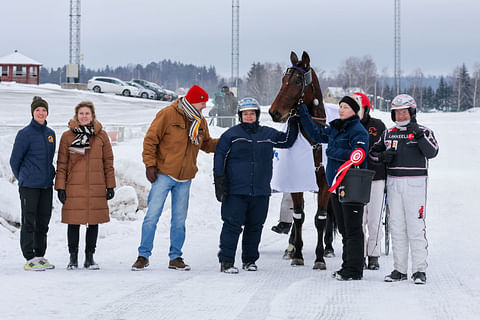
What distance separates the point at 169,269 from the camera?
7.89m

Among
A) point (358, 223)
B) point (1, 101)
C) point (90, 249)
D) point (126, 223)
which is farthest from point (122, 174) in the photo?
point (1, 101)

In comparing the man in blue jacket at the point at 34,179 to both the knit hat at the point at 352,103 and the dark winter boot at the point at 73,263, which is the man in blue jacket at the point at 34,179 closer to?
the dark winter boot at the point at 73,263

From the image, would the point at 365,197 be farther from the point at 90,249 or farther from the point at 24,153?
the point at 24,153

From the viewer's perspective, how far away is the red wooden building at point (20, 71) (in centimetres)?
6031

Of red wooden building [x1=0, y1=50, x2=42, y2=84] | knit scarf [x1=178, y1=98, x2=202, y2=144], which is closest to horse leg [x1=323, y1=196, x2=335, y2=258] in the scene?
knit scarf [x1=178, y1=98, x2=202, y2=144]

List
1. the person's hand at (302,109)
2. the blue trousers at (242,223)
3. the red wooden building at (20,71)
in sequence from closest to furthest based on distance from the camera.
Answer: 1. the blue trousers at (242,223)
2. the person's hand at (302,109)
3. the red wooden building at (20,71)

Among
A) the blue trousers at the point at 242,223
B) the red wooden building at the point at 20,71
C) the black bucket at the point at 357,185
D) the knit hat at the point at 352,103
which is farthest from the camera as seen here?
the red wooden building at the point at 20,71

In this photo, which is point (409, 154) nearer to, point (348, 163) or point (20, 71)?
point (348, 163)

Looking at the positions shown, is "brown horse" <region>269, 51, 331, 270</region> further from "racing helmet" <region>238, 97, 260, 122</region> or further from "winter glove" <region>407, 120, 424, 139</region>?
"winter glove" <region>407, 120, 424, 139</region>

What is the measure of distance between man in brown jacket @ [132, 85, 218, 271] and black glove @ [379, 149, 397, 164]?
2.16 metres

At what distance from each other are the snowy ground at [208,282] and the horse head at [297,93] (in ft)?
5.95

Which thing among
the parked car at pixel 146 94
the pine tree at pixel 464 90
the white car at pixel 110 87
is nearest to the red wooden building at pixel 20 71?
the white car at pixel 110 87

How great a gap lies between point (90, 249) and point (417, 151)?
148 inches

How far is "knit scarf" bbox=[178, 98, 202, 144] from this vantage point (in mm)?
7977
